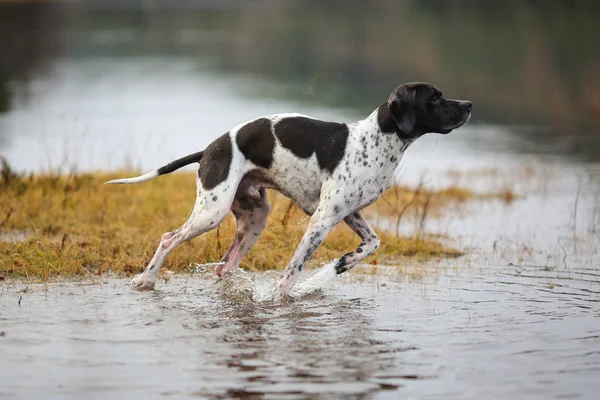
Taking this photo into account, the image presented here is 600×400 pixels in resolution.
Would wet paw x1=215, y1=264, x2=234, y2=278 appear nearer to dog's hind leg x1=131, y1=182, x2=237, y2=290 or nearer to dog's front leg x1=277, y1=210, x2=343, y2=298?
dog's hind leg x1=131, y1=182, x2=237, y2=290

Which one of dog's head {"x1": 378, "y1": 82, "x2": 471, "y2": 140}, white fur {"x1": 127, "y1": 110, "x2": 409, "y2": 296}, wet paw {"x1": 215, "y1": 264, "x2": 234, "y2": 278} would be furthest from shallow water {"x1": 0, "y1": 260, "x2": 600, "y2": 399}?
dog's head {"x1": 378, "y1": 82, "x2": 471, "y2": 140}

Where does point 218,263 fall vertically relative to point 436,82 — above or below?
below

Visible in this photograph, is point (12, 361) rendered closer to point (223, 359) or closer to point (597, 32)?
point (223, 359)

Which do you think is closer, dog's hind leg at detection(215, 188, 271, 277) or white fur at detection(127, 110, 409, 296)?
white fur at detection(127, 110, 409, 296)

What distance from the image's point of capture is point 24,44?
4319 centimetres

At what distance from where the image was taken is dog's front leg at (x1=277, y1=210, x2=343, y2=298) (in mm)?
8039

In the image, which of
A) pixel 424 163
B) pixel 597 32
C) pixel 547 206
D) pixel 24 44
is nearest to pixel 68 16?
pixel 24 44

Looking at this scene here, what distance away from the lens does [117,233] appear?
1051 cm

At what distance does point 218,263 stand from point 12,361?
2.71 meters

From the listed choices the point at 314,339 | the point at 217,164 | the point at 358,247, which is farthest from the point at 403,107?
the point at 314,339

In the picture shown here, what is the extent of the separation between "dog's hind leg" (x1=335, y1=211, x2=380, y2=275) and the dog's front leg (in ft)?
0.83

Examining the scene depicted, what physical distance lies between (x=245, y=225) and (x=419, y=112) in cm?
175

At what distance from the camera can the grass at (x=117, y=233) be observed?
30.5ft

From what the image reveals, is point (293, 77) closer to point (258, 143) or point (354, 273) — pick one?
point (354, 273)
